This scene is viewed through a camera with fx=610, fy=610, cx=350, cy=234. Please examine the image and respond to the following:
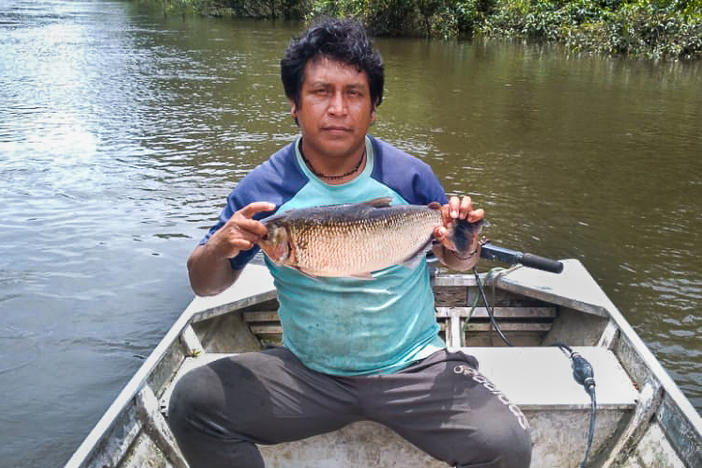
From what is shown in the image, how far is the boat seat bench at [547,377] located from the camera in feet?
10.1

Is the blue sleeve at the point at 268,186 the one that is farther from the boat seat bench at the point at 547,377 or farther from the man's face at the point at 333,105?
the boat seat bench at the point at 547,377

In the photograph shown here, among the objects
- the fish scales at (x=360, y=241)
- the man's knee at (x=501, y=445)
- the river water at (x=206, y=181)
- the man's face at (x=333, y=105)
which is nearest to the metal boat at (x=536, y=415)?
the man's knee at (x=501, y=445)

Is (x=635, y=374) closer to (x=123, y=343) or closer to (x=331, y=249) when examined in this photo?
(x=331, y=249)

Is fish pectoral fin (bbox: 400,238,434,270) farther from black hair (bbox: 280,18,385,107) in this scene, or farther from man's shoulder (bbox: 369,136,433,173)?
black hair (bbox: 280,18,385,107)

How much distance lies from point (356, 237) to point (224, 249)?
0.50m

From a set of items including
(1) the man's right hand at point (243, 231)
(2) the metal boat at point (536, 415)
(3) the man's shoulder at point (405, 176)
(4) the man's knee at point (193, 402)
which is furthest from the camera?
(2) the metal boat at point (536, 415)

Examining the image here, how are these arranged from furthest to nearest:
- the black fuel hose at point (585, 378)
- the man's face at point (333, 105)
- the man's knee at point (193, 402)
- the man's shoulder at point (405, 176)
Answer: the black fuel hose at point (585, 378) < the man's shoulder at point (405, 176) < the man's face at point (333, 105) < the man's knee at point (193, 402)

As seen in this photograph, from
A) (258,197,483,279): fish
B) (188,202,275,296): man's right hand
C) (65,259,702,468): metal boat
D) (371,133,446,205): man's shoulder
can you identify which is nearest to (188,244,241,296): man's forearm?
(188,202,275,296): man's right hand

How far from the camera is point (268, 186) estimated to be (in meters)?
2.66

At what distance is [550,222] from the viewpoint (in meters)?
8.41

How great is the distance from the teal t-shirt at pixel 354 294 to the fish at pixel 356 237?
18 centimetres

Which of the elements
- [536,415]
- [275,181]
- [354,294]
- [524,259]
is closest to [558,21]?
[524,259]

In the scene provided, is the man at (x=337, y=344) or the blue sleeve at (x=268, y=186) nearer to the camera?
the man at (x=337, y=344)

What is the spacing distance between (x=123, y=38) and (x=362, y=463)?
2798cm
